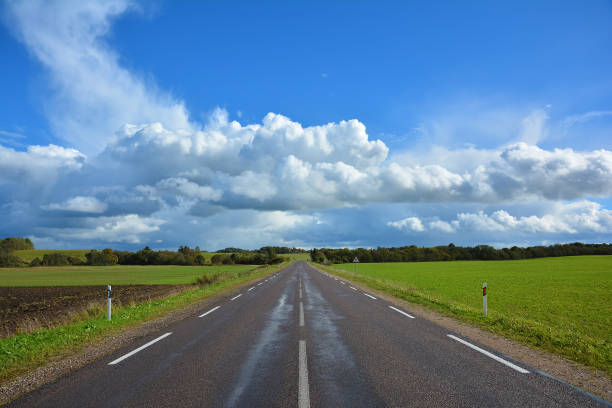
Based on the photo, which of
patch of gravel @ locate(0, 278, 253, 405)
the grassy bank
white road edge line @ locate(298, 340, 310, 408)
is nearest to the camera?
white road edge line @ locate(298, 340, 310, 408)

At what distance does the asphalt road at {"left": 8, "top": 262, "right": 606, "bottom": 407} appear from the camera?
15.5ft

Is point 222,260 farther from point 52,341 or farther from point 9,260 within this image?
point 52,341

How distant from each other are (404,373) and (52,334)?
9.85 m

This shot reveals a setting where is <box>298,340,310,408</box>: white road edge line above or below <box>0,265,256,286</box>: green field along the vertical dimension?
above

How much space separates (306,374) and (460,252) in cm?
14745

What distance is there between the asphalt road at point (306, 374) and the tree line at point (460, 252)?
110 m

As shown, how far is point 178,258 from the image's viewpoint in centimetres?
11812

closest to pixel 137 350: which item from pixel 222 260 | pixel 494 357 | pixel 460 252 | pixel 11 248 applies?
pixel 494 357

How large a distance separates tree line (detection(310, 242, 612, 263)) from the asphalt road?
362 ft

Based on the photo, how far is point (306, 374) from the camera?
5.75 metres

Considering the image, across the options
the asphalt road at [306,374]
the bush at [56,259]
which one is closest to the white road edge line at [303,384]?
the asphalt road at [306,374]

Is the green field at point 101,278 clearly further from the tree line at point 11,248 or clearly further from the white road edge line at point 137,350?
the white road edge line at point 137,350

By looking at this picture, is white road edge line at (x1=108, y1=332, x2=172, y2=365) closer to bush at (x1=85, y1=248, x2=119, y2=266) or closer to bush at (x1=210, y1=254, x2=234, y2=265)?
bush at (x1=210, y1=254, x2=234, y2=265)

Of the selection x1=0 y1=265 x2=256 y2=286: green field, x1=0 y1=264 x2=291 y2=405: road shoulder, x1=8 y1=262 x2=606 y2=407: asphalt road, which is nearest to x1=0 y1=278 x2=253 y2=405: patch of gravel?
x1=0 y1=264 x2=291 y2=405: road shoulder
